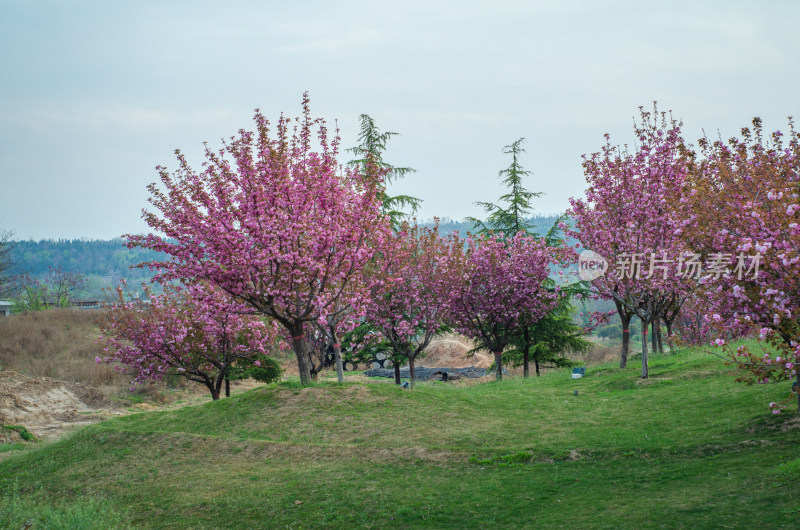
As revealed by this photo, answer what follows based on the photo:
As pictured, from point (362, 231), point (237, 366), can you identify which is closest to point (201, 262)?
point (362, 231)

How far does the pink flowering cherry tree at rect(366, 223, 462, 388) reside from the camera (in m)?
24.1

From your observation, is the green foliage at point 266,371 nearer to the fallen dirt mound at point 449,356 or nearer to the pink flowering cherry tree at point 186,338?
the pink flowering cherry tree at point 186,338

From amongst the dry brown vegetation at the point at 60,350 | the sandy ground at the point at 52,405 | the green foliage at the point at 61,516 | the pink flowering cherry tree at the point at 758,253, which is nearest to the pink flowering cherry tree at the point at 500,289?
the sandy ground at the point at 52,405

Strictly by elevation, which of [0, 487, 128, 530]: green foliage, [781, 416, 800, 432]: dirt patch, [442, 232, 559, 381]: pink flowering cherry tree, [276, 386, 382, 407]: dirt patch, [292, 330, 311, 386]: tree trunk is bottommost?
[0, 487, 128, 530]: green foliage

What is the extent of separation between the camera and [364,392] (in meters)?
17.6

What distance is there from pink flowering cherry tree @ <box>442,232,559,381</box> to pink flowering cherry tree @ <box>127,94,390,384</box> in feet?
37.9

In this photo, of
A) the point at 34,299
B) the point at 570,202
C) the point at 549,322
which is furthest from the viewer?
the point at 34,299

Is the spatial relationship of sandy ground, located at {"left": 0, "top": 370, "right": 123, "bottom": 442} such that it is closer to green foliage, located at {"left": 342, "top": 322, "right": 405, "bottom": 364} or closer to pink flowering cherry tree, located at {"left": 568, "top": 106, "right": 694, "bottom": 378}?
green foliage, located at {"left": 342, "top": 322, "right": 405, "bottom": 364}

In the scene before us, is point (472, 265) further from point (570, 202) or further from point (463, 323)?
point (570, 202)

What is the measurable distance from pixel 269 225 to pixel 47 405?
18721 mm

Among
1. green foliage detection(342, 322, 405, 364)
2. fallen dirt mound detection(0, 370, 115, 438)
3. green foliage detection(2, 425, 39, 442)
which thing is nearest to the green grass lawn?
green foliage detection(2, 425, 39, 442)

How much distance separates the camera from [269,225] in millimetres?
16172

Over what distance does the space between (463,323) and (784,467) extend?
20220mm

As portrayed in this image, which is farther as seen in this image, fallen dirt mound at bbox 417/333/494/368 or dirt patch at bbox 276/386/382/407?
fallen dirt mound at bbox 417/333/494/368
